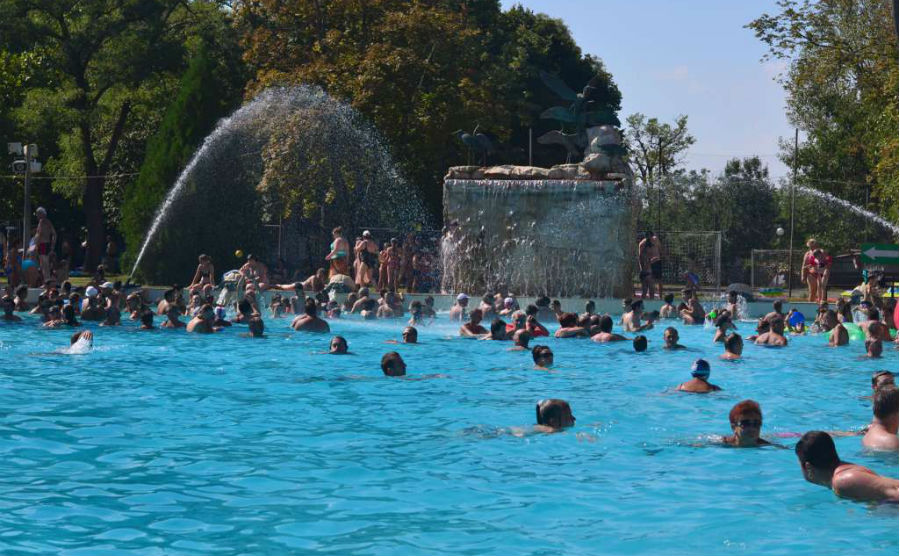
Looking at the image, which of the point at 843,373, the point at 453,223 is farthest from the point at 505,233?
the point at 843,373

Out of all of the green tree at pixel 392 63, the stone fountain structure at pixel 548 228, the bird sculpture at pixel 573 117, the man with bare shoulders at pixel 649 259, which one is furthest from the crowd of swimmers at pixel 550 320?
the green tree at pixel 392 63

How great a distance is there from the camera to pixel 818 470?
8398 millimetres

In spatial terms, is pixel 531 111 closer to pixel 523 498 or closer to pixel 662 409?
pixel 662 409

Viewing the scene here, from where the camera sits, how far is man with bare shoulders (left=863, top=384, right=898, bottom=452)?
9180 mm

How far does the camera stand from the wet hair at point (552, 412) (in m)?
10.8

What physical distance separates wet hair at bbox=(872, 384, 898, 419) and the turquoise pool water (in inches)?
19.7

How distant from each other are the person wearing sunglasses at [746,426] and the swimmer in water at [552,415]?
1603 millimetres

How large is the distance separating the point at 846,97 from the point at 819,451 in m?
48.4

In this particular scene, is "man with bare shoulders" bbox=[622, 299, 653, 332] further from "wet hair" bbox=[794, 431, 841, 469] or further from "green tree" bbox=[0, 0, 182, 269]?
"green tree" bbox=[0, 0, 182, 269]

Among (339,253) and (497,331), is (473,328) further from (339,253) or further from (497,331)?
(339,253)

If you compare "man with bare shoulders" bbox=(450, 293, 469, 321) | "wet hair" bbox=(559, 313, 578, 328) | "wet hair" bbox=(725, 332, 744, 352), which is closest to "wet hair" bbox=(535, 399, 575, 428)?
"wet hair" bbox=(725, 332, 744, 352)

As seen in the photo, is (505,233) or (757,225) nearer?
(505,233)

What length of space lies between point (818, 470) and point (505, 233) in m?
20.0

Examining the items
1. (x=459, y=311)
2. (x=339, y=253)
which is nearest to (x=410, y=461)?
(x=459, y=311)
